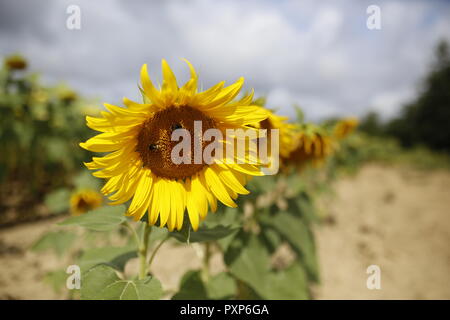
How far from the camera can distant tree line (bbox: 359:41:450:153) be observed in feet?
75.9

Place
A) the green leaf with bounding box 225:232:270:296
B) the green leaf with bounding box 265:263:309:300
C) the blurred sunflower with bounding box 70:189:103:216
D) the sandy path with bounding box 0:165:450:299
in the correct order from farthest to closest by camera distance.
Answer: the sandy path with bounding box 0:165:450:299 < the blurred sunflower with bounding box 70:189:103:216 < the green leaf with bounding box 265:263:309:300 < the green leaf with bounding box 225:232:270:296

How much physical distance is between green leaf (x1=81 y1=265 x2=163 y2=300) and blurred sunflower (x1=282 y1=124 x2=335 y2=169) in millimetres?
1173

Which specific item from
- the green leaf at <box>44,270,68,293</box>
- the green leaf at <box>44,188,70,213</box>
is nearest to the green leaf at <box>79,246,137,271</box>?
the green leaf at <box>44,270,68,293</box>

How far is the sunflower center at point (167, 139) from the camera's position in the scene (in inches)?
47.6

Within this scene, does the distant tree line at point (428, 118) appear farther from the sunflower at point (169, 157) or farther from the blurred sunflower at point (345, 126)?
the sunflower at point (169, 157)

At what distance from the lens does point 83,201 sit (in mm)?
2730

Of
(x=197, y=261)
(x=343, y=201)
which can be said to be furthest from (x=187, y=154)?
(x=343, y=201)

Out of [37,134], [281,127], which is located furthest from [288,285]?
[37,134]

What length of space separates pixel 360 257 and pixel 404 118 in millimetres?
28046

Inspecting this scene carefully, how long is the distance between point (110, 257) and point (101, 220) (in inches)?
13.2

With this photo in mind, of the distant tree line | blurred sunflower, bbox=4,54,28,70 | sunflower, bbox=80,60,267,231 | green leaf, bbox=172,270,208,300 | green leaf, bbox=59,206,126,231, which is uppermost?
the distant tree line

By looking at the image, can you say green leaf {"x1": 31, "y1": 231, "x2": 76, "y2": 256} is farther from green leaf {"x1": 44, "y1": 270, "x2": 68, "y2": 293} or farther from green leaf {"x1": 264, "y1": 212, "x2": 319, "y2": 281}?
green leaf {"x1": 264, "y1": 212, "x2": 319, "y2": 281}

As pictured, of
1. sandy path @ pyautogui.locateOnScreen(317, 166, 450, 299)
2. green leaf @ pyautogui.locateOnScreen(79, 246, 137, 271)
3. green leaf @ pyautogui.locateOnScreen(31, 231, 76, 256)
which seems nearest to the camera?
green leaf @ pyautogui.locateOnScreen(79, 246, 137, 271)
